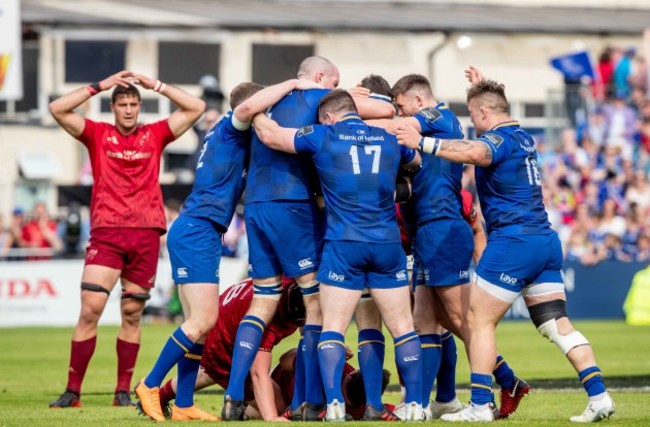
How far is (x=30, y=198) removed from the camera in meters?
33.4

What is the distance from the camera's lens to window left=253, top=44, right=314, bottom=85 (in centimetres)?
3625

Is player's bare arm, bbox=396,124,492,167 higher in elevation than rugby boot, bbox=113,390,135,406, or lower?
higher

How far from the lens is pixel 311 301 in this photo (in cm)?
1107

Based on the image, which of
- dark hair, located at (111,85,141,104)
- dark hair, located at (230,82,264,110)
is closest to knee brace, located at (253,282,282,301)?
Result: dark hair, located at (230,82,264,110)

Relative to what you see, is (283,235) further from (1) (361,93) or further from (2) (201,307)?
(1) (361,93)

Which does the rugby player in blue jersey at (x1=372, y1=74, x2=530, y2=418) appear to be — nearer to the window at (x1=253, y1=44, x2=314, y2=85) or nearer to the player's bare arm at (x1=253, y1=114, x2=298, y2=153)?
the player's bare arm at (x1=253, y1=114, x2=298, y2=153)

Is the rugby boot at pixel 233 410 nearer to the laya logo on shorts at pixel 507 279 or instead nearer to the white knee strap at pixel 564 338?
the laya logo on shorts at pixel 507 279

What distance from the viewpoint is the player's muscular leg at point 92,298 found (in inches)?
517

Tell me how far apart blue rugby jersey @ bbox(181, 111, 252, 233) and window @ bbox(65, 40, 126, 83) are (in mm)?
23964

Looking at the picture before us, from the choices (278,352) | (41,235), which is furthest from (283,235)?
(41,235)

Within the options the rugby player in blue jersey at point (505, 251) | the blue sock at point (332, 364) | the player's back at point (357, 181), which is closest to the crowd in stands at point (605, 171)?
the rugby player in blue jersey at point (505, 251)

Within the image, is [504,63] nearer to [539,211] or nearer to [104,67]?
[104,67]

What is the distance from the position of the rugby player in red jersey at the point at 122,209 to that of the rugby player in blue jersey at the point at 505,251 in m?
3.35

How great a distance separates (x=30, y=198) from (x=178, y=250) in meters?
22.9
